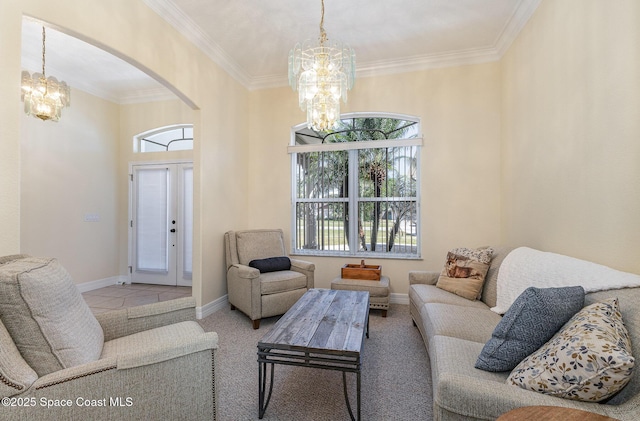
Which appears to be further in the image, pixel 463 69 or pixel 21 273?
pixel 463 69

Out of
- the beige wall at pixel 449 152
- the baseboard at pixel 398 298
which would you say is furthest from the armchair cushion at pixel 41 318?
the baseboard at pixel 398 298

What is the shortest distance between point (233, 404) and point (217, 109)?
3.29 meters

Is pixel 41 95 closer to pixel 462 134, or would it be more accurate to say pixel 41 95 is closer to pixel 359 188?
pixel 359 188

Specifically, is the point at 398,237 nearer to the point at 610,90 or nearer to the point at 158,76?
the point at 610,90

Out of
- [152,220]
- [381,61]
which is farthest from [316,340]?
[152,220]

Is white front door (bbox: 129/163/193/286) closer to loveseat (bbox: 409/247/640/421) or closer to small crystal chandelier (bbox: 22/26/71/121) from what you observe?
small crystal chandelier (bbox: 22/26/71/121)

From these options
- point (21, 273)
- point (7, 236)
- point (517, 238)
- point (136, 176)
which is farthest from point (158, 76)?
point (517, 238)

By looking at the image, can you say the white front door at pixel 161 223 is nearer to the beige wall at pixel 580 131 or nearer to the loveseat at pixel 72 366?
the loveseat at pixel 72 366

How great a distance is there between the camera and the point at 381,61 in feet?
13.3

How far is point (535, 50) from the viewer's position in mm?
2812

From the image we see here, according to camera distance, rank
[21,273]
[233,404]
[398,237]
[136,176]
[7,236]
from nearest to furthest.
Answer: [21,273] → [7,236] → [233,404] → [398,237] → [136,176]

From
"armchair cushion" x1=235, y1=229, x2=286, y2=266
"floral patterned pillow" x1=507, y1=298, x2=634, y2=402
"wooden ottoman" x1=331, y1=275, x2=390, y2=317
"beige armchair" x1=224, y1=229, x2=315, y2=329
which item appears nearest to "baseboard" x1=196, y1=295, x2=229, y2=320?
"beige armchair" x1=224, y1=229, x2=315, y2=329

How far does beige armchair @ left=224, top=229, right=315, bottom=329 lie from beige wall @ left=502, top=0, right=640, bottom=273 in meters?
2.48

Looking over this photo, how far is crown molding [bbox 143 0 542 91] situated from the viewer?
2947 mm
